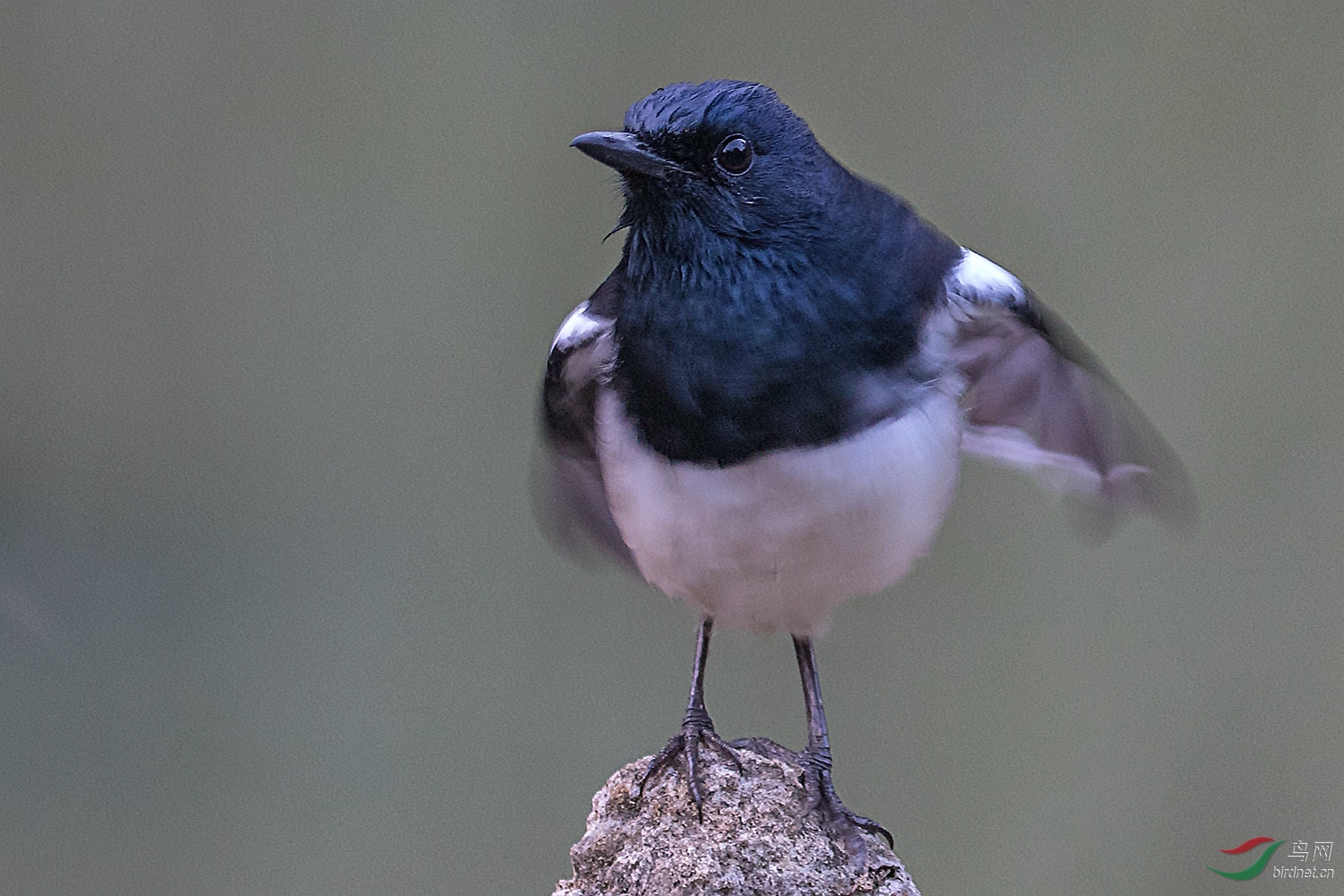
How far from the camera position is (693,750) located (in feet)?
4.85

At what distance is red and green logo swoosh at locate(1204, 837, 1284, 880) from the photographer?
2.22 meters

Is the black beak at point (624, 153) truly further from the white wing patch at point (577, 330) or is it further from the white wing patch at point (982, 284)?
the white wing patch at point (982, 284)

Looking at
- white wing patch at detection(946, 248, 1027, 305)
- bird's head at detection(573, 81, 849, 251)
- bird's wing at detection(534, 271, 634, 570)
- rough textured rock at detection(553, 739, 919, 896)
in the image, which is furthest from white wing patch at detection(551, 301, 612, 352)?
rough textured rock at detection(553, 739, 919, 896)

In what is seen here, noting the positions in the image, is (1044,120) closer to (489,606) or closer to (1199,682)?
(1199,682)

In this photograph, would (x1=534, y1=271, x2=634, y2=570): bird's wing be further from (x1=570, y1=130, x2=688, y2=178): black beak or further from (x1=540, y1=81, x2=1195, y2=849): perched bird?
(x1=570, y1=130, x2=688, y2=178): black beak

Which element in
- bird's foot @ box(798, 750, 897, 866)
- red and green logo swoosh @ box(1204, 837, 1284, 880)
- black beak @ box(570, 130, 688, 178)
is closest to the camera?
black beak @ box(570, 130, 688, 178)

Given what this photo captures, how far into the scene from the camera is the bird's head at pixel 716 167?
4.19 feet

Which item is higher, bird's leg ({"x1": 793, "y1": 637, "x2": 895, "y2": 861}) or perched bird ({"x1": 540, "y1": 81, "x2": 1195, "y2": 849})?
perched bird ({"x1": 540, "y1": 81, "x2": 1195, "y2": 849})

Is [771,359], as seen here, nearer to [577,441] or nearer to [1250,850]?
[577,441]

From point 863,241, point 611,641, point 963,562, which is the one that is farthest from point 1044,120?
point 611,641

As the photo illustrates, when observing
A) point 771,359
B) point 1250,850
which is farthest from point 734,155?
point 1250,850

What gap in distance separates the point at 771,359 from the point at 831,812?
53 centimetres

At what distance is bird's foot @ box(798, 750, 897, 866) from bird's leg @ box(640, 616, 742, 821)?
0.09 m

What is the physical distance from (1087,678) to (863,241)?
4.32ft
